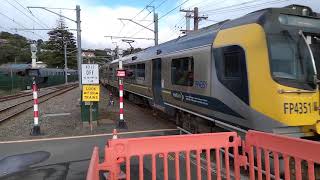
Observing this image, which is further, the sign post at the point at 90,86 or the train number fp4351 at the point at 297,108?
the sign post at the point at 90,86

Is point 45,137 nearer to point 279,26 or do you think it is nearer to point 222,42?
point 222,42

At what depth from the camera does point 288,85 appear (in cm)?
751

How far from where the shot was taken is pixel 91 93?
1401 centimetres

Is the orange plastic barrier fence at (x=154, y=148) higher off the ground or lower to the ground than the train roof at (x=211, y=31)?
lower

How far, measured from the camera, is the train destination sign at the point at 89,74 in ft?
45.9

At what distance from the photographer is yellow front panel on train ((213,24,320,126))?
7.35 meters

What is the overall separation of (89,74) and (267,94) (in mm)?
7805

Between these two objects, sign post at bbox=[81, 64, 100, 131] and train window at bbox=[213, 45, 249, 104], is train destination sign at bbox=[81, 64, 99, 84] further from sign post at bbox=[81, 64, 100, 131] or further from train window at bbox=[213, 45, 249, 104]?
train window at bbox=[213, 45, 249, 104]

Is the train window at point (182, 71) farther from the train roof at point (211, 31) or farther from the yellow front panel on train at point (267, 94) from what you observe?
the yellow front panel on train at point (267, 94)

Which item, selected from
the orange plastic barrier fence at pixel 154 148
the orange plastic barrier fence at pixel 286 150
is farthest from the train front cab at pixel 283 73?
the orange plastic barrier fence at pixel 154 148

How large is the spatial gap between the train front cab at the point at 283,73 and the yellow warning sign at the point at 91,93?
22.7 feet

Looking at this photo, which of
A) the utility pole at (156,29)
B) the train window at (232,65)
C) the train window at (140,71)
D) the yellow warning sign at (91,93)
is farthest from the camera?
the utility pole at (156,29)

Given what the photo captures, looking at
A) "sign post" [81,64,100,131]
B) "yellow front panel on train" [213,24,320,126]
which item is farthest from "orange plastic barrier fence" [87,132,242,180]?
"sign post" [81,64,100,131]

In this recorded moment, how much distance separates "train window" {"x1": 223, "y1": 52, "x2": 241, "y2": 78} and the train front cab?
402 millimetres
